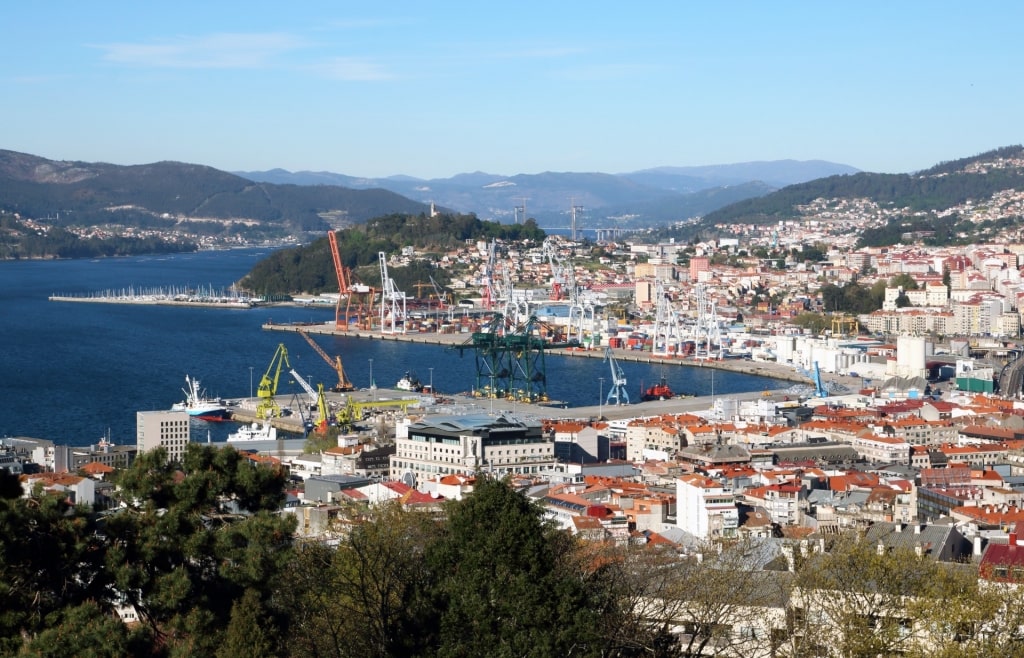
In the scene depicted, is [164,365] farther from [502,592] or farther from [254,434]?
[502,592]

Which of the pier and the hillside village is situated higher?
the hillside village

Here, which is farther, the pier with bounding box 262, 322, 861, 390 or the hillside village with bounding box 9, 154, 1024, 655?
the pier with bounding box 262, 322, 861, 390

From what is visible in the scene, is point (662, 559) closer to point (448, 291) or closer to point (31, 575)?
point (31, 575)

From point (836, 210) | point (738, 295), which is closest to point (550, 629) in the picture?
point (738, 295)

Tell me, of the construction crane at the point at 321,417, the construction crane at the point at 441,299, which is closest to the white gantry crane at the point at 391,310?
the construction crane at the point at 441,299

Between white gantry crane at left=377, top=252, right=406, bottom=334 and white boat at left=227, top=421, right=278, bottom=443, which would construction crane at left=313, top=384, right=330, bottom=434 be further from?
white gantry crane at left=377, top=252, right=406, bottom=334

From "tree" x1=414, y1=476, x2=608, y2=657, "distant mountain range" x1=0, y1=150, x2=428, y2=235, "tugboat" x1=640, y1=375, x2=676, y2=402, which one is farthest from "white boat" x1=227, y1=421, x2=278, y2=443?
"distant mountain range" x1=0, y1=150, x2=428, y2=235

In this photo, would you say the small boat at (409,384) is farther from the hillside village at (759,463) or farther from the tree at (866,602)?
the tree at (866,602)

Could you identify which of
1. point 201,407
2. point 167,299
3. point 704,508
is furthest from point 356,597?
point 167,299
